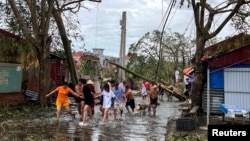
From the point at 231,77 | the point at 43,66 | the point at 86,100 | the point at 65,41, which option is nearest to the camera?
the point at 86,100

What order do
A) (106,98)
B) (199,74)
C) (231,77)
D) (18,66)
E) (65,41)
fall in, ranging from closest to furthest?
1. (106,98)
2. (199,74)
3. (231,77)
4. (18,66)
5. (65,41)

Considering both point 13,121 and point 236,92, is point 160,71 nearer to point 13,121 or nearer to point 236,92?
point 236,92

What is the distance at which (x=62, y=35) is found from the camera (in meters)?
25.0

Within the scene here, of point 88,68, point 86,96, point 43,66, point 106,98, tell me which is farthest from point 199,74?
point 88,68

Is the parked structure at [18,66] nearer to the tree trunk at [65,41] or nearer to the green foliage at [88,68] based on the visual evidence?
the tree trunk at [65,41]

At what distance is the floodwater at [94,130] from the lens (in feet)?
43.6

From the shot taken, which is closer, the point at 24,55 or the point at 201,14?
the point at 201,14

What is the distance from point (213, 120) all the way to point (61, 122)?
19.1ft

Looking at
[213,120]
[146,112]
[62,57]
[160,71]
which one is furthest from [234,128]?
[160,71]

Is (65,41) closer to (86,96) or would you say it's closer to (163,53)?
(86,96)

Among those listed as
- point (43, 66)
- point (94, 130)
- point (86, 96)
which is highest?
point (43, 66)

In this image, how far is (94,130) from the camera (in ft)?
49.3

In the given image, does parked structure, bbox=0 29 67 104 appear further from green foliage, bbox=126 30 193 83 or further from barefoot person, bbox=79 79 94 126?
green foliage, bbox=126 30 193 83

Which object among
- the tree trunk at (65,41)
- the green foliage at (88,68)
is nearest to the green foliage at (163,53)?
the green foliage at (88,68)
